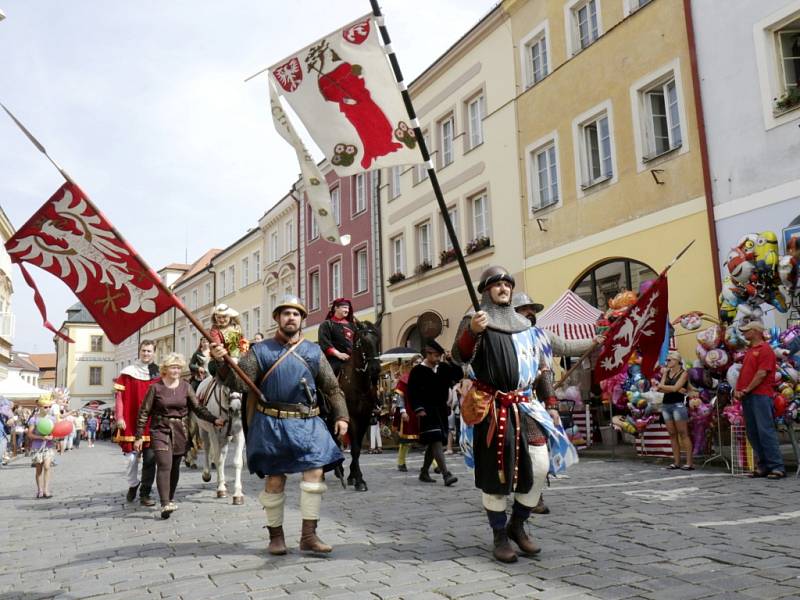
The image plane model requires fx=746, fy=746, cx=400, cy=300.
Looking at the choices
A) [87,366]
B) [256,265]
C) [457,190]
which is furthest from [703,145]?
[87,366]

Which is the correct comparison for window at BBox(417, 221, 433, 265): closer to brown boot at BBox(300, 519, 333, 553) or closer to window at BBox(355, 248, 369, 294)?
window at BBox(355, 248, 369, 294)

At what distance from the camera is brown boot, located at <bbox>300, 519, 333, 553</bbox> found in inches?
203

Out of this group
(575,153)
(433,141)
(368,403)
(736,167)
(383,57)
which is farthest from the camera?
(433,141)

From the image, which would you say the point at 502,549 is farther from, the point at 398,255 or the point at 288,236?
the point at 288,236

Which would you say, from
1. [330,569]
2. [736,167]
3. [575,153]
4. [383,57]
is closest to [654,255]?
[736,167]

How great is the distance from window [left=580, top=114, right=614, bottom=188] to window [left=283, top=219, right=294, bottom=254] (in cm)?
2170

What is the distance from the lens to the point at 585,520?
6.08 metres

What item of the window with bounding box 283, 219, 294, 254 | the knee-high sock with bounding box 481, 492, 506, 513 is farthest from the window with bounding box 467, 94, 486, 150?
the knee-high sock with bounding box 481, 492, 506, 513

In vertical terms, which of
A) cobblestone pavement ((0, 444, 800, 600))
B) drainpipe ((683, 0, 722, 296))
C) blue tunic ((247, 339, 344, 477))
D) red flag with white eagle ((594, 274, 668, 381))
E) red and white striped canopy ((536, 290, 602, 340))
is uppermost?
drainpipe ((683, 0, 722, 296))

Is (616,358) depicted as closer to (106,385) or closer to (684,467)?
(684,467)

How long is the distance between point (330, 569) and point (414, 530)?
1.36m

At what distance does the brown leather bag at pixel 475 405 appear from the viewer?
4.83 meters

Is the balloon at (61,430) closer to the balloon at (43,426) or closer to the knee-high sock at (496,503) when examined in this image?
the balloon at (43,426)

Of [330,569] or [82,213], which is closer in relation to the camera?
[330,569]
